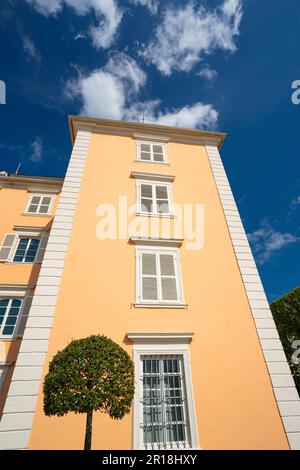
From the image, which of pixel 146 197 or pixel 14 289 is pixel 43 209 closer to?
pixel 14 289

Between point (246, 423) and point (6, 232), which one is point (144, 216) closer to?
point (246, 423)

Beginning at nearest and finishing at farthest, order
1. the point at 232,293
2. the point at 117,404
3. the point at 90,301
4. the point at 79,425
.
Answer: the point at 117,404, the point at 79,425, the point at 90,301, the point at 232,293

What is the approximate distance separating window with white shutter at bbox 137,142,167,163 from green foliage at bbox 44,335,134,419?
9494 millimetres

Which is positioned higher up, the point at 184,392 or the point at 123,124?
the point at 123,124

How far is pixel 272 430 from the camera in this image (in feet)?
21.1

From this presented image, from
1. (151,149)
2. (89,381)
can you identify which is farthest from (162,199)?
(89,381)

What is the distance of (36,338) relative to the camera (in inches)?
272

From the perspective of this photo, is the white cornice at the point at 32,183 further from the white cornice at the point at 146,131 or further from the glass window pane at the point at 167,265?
the glass window pane at the point at 167,265

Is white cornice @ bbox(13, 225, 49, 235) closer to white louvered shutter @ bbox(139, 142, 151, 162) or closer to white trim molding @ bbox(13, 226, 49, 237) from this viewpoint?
white trim molding @ bbox(13, 226, 49, 237)

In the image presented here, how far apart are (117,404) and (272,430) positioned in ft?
14.1

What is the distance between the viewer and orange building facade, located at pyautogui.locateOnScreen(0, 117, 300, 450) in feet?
20.7

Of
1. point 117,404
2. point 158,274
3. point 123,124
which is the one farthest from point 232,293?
point 123,124

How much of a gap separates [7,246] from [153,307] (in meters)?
9.35

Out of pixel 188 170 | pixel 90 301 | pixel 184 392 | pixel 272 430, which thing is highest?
pixel 188 170
